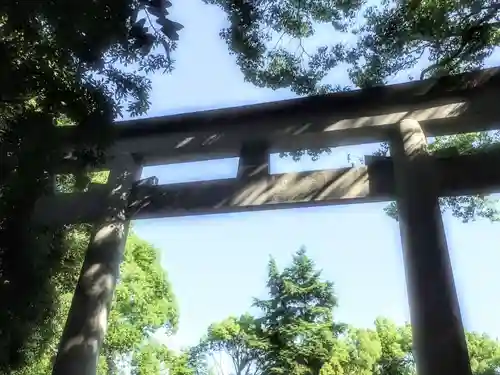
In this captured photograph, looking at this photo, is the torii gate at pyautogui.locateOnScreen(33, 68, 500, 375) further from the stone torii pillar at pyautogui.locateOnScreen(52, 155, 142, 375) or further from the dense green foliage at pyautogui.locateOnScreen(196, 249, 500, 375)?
the dense green foliage at pyautogui.locateOnScreen(196, 249, 500, 375)

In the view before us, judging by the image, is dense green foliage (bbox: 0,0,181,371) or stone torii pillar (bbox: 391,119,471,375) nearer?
dense green foliage (bbox: 0,0,181,371)

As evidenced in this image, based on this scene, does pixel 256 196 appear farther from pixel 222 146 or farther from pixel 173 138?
pixel 173 138

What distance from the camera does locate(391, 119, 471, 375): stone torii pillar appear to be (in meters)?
1.97

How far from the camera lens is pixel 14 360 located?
189 centimetres

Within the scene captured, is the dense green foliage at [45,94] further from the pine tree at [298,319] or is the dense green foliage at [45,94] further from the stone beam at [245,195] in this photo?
the pine tree at [298,319]

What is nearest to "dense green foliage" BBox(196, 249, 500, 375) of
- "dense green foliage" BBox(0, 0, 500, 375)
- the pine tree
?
the pine tree

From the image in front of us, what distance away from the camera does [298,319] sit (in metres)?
10.3

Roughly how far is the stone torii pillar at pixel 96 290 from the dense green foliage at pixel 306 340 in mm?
7215

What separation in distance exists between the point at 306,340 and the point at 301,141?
756 cm

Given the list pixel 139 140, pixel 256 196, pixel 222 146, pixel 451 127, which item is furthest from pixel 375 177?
pixel 139 140

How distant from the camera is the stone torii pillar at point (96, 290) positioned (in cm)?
243

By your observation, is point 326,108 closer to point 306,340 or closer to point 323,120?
point 323,120

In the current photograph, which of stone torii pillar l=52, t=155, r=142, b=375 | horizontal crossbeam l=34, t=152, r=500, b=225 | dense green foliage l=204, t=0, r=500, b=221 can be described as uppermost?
dense green foliage l=204, t=0, r=500, b=221

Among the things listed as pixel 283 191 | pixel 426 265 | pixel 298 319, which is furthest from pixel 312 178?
pixel 298 319
